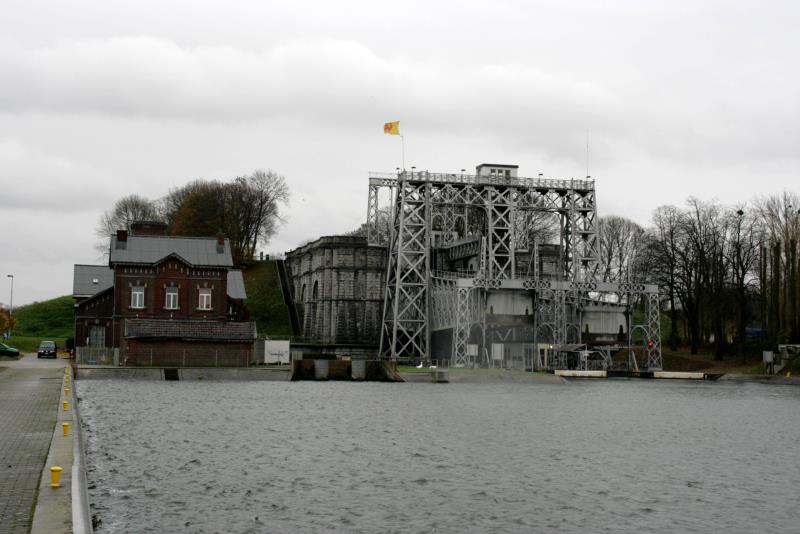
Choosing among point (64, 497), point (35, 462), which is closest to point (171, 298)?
point (35, 462)

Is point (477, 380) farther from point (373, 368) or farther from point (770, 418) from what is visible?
point (770, 418)

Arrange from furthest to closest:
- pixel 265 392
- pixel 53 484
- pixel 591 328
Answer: pixel 591 328
pixel 265 392
pixel 53 484

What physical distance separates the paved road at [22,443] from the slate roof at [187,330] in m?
24.0

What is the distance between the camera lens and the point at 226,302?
278ft

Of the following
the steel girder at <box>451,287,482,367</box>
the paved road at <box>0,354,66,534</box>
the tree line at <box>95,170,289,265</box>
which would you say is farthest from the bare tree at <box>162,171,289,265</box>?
the paved road at <box>0,354,66,534</box>

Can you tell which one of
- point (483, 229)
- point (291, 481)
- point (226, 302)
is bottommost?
point (291, 481)

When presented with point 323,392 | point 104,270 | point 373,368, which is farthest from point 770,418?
point 104,270

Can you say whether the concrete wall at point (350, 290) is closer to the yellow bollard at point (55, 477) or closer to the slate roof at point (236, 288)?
the slate roof at point (236, 288)

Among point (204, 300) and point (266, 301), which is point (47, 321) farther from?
point (204, 300)

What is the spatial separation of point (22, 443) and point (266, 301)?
311 ft

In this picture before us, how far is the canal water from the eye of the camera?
22.3 metres

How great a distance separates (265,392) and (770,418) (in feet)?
91.8

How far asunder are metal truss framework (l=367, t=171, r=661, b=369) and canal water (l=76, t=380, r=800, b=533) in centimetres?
3418

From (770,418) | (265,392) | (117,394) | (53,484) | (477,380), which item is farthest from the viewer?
(477,380)
